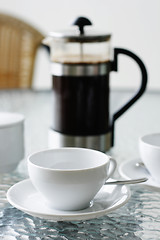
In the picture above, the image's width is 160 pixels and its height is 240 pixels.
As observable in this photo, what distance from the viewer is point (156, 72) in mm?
2424

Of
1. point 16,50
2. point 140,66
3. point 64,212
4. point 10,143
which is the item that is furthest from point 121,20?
point 64,212

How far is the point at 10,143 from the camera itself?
725 mm

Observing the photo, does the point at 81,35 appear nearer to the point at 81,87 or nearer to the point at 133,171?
the point at 81,87

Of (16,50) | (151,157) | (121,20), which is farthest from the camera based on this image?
(121,20)

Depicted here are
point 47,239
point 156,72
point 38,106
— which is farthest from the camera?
point 156,72

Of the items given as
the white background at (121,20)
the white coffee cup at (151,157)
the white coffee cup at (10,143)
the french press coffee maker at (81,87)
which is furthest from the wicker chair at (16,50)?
the white coffee cup at (151,157)

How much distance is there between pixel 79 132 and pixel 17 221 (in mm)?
283

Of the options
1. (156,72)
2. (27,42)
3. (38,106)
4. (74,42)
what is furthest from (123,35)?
(74,42)

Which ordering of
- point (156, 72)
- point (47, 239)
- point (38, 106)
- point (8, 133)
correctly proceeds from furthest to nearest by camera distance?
point (156, 72) < point (38, 106) < point (8, 133) < point (47, 239)

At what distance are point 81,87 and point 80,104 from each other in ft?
0.09

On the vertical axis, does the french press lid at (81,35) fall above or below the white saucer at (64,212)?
above

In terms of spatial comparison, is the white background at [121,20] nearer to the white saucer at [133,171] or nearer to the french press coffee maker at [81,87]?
the french press coffee maker at [81,87]

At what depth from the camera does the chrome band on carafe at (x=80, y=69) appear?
80cm

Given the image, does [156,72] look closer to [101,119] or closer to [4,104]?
[4,104]
